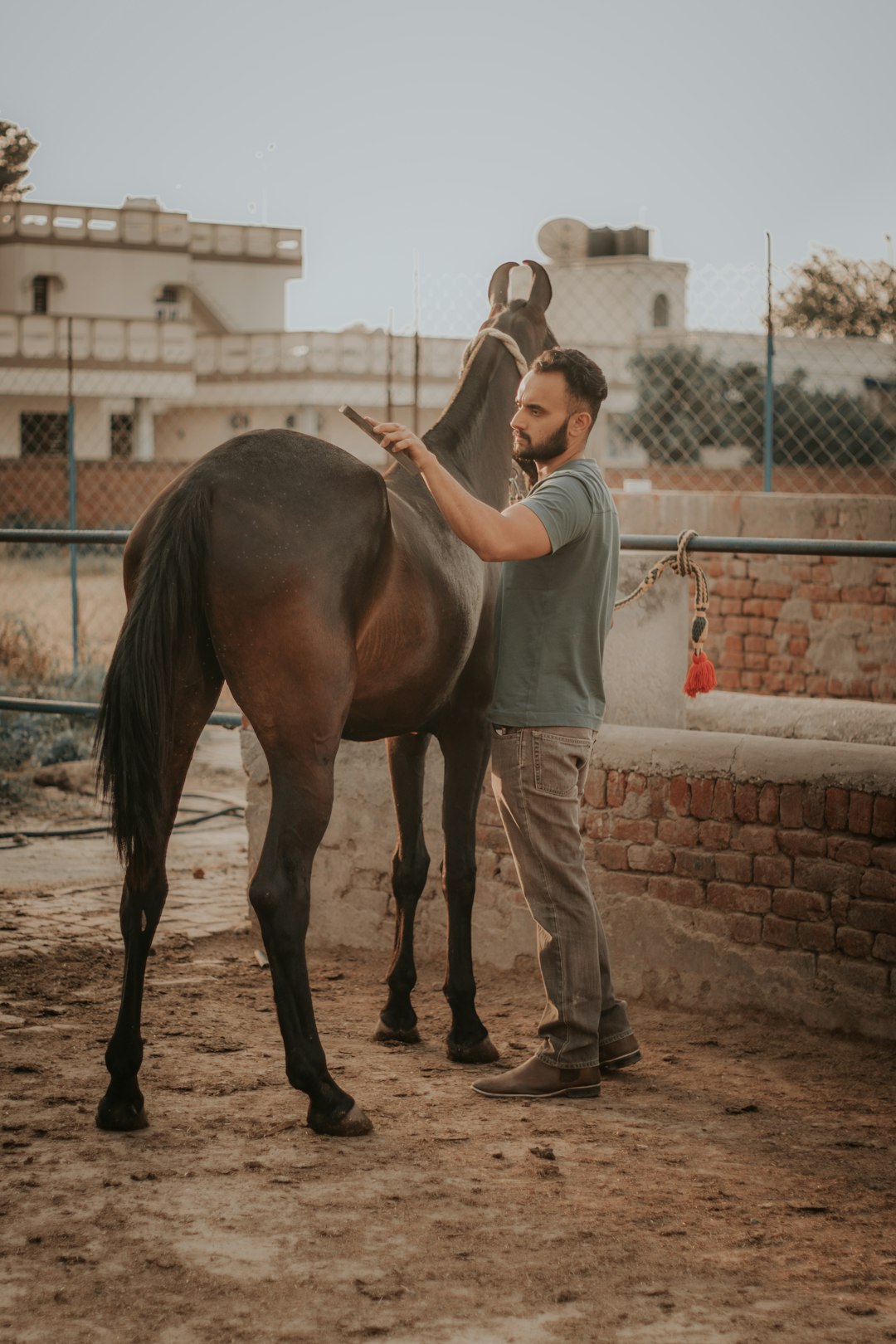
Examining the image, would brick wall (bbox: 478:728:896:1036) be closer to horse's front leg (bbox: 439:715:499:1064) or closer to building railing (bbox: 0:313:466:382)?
horse's front leg (bbox: 439:715:499:1064)

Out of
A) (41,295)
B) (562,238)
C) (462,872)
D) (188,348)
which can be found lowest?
(462,872)

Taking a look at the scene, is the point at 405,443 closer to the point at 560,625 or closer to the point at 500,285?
the point at 560,625

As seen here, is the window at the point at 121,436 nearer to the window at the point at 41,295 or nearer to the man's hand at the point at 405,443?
the window at the point at 41,295

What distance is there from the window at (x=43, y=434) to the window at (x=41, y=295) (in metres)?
8.14

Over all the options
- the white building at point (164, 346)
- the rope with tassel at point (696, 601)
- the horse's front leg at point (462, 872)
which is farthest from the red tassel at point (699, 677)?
the white building at point (164, 346)

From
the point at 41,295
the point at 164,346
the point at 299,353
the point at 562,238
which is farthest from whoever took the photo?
the point at 41,295

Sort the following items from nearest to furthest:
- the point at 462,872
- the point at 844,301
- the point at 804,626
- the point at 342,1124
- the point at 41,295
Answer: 1. the point at 342,1124
2. the point at 462,872
3. the point at 804,626
4. the point at 844,301
5. the point at 41,295

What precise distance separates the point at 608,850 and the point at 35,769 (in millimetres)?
5165

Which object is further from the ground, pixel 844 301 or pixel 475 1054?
pixel 844 301

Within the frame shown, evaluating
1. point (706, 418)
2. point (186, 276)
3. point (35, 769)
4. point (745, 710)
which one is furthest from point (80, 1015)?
point (186, 276)

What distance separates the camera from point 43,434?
30.5m

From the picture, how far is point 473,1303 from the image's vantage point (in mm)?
2758

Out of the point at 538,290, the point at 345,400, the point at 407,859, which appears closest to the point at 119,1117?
the point at 407,859

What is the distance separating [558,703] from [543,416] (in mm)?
785
